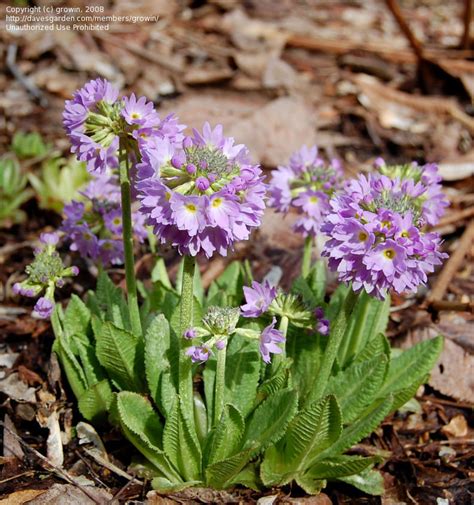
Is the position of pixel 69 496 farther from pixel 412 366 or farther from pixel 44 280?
pixel 412 366

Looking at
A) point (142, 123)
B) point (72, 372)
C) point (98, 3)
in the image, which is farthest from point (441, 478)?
point (98, 3)

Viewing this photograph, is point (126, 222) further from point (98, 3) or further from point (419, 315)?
point (98, 3)

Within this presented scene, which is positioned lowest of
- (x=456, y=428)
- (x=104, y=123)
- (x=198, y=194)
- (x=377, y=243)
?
(x=456, y=428)

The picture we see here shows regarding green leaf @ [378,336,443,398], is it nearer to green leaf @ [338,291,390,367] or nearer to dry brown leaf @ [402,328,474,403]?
green leaf @ [338,291,390,367]

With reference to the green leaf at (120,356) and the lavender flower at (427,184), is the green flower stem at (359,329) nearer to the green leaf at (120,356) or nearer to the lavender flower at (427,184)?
the lavender flower at (427,184)

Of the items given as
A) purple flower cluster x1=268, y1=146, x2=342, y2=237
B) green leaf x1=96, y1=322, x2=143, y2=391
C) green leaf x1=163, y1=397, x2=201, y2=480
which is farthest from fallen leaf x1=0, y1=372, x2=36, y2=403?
purple flower cluster x1=268, y1=146, x2=342, y2=237

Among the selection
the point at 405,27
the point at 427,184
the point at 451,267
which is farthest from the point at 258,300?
the point at 405,27

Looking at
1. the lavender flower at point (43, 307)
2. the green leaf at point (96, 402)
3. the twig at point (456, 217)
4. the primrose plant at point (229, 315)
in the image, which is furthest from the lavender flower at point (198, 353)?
→ the twig at point (456, 217)
